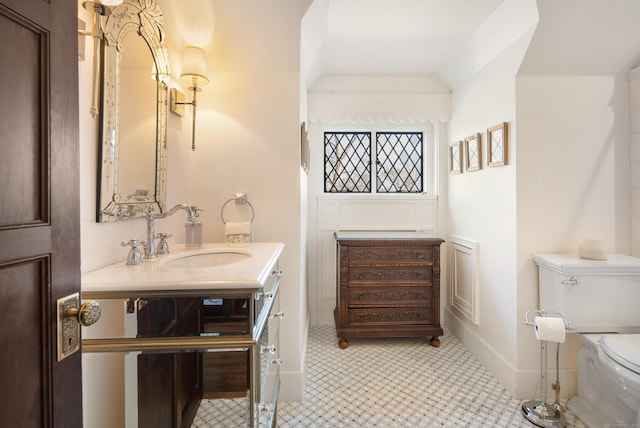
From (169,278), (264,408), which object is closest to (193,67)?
(169,278)

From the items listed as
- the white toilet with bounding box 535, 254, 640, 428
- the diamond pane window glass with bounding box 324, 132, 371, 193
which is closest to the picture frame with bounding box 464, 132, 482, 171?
the white toilet with bounding box 535, 254, 640, 428

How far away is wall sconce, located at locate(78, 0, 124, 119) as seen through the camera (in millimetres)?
1061

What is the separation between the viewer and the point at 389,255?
2523mm

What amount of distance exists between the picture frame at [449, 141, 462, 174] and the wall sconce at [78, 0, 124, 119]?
2434 millimetres

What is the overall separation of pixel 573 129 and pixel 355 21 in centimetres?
149

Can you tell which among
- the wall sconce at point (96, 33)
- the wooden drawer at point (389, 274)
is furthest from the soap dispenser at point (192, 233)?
the wooden drawer at point (389, 274)

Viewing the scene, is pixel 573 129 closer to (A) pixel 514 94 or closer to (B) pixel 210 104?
(A) pixel 514 94

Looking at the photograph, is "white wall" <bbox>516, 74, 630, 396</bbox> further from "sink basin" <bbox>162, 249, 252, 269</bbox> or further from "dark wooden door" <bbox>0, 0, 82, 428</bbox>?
"dark wooden door" <bbox>0, 0, 82, 428</bbox>

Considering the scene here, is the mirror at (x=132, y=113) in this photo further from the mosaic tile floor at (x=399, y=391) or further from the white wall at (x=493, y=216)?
the white wall at (x=493, y=216)

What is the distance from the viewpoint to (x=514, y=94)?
1.91m

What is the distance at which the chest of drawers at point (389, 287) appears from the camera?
8.25 feet

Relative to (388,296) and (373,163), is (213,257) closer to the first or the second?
(388,296)

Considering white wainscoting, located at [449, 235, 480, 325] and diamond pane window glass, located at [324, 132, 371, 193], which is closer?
white wainscoting, located at [449, 235, 480, 325]

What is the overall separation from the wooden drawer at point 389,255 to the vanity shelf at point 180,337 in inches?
58.4
